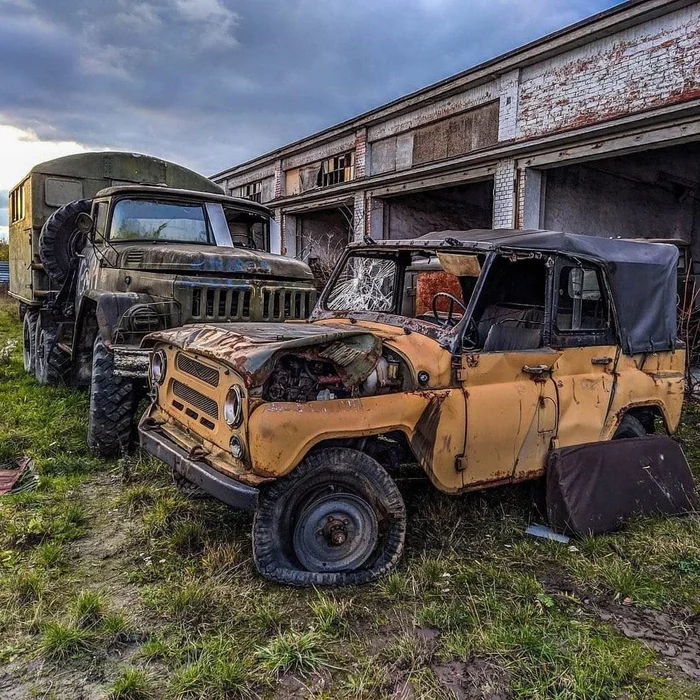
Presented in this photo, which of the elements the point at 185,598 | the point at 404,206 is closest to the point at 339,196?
the point at 404,206

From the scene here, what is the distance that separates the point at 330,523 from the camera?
3262 millimetres

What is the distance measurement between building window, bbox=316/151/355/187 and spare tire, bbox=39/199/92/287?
9271 mm

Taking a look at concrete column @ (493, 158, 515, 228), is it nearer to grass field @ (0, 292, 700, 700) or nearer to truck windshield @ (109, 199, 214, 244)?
truck windshield @ (109, 199, 214, 244)

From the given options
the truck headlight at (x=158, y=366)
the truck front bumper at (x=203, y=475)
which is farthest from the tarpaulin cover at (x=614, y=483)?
the truck headlight at (x=158, y=366)

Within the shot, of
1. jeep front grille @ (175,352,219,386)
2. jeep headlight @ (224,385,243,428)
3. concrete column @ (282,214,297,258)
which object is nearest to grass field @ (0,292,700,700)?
jeep headlight @ (224,385,243,428)

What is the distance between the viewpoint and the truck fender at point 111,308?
5.29 meters

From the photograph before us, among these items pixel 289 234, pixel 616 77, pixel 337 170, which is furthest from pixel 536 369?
pixel 289 234

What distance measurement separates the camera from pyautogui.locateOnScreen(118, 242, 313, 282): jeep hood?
19.1ft

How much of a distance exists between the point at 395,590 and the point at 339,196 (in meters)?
14.0

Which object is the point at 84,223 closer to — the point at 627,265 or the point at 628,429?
the point at 627,265

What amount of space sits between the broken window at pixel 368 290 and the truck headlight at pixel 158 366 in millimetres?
1451

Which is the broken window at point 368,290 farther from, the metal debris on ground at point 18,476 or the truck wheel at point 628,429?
the metal debris on ground at point 18,476

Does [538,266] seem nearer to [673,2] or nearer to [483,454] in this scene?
[483,454]

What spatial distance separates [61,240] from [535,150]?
8078 mm
